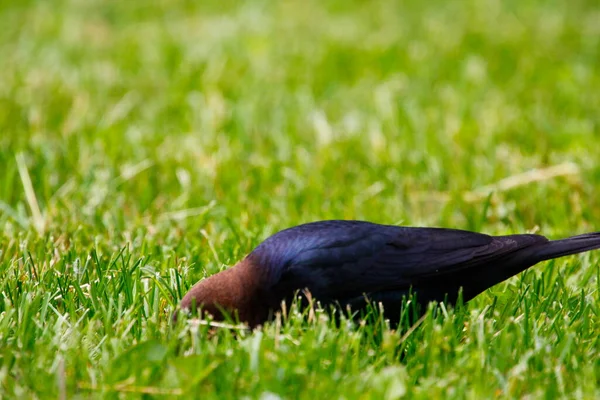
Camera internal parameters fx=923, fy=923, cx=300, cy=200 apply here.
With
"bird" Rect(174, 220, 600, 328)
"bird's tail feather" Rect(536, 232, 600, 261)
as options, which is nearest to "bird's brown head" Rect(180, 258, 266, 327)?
"bird" Rect(174, 220, 600, 328)

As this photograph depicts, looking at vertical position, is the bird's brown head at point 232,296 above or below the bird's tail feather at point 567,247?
below

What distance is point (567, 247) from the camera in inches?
122

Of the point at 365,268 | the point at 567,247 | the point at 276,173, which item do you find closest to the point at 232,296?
the point at 365,268

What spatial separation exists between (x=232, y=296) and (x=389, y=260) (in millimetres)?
527

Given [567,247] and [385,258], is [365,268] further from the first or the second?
[567,247]

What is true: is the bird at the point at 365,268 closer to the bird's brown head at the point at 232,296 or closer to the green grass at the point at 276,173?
the bird's brown head at the point at 232,296

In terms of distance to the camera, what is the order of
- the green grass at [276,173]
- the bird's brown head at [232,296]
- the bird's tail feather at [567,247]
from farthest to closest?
1. the bird's tail feather at [567,247]
2. the bird's brown head at [232,296]
3. the green grass at [276,173]

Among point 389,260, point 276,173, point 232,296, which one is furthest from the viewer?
point 276,173

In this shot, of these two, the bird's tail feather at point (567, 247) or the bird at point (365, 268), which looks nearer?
the bird at point (365, 268)

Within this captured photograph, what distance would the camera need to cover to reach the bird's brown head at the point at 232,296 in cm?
282

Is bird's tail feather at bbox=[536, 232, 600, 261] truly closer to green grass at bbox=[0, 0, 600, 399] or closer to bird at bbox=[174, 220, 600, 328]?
bird at bbox=[174, 220, 600, 328]

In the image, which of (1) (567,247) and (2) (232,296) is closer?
(2) (232,296)

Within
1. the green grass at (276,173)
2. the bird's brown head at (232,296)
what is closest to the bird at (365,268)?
the bird's brown head at (232,296)

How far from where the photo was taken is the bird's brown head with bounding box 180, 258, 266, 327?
2818mm
